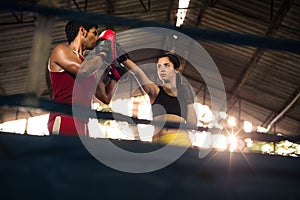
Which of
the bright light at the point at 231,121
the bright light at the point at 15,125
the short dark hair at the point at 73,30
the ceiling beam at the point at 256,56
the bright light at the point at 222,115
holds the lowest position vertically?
the short dark hair at the point at 73,30


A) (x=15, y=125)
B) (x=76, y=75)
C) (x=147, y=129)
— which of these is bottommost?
(x=147, y=129)

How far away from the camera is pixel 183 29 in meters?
1.27

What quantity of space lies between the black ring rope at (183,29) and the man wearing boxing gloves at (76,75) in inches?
40.9

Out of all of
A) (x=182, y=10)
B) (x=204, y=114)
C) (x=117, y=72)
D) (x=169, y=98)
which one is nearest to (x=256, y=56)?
(x=182, y=10)

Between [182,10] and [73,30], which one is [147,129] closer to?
[73,30]

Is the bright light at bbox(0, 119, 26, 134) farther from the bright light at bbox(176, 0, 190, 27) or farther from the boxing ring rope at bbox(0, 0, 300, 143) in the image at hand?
the boxing ring rope at bbox(0, 0, 300, 143)

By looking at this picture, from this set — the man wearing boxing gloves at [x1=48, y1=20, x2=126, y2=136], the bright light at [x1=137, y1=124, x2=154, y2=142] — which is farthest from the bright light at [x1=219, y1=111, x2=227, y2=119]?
the man wearing boxing gloves at [x1=48, y1=20, x2=126, y2=136]

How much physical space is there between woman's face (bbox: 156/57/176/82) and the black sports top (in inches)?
6.8

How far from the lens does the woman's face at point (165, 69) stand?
284 cm

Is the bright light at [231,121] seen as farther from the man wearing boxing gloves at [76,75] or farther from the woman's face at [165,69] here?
the man wearing boxing gloves at [76,75]

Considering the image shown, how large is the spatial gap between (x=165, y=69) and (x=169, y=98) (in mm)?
296

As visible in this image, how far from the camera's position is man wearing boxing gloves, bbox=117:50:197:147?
8.28 ft

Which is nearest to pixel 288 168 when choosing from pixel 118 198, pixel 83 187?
pixel 118 198

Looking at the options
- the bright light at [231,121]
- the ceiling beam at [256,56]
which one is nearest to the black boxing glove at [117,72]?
the ceiling beam at [256,56]
